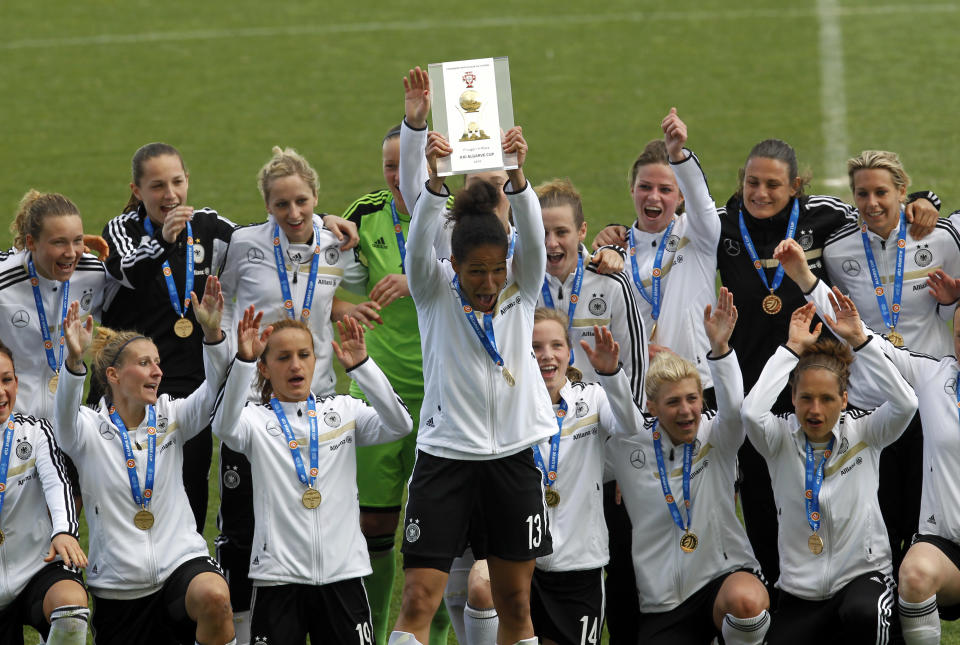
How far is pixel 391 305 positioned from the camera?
6.61 m

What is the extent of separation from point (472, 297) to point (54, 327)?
2.15 m

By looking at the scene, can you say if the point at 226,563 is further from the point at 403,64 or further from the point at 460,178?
the point at 403,64

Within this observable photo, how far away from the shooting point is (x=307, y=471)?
5812 millimetres

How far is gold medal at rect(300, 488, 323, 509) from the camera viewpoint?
5762 millimetres

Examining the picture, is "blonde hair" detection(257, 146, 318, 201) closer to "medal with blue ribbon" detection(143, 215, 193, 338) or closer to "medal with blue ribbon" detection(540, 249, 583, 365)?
"medal with blue ribbon" detection(143, 215, 193, 338)

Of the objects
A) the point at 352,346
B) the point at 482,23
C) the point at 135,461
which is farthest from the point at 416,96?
the point at 482,23

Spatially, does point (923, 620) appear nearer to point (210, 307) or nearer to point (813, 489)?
point (813, 489)

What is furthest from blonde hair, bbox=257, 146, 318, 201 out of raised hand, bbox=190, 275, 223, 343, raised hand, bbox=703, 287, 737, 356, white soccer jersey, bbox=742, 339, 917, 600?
white soccer jersey, bbox=742, 339, 917, 600

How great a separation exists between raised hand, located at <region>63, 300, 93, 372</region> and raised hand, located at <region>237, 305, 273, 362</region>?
0.59 meters

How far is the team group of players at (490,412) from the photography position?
5336 mm

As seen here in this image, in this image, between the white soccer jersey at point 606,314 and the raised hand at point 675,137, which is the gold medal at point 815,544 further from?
the raised hand at point 675,137

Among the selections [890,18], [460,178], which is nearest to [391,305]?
[460,178]

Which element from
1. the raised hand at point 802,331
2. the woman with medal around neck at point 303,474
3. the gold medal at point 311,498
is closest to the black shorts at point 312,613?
the woman with medal around neck at point 303,474

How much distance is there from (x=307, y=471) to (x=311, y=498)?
4.5 inches
